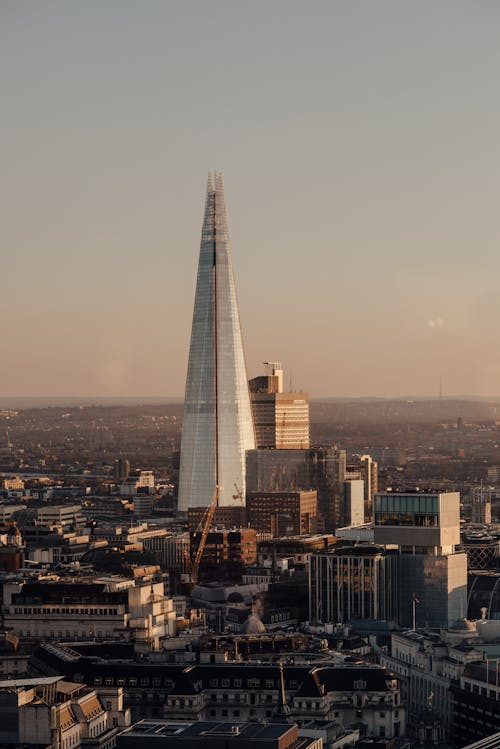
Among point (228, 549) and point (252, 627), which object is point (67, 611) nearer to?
point (252, 627)

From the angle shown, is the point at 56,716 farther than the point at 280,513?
No

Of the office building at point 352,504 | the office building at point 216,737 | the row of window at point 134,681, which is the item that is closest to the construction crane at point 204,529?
the office building at point 352,504

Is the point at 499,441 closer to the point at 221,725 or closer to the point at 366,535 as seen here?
the point at 366,535

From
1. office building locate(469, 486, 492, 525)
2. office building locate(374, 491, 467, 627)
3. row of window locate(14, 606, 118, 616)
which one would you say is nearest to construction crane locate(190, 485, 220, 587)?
office building locate(374, 491, 467, 627)

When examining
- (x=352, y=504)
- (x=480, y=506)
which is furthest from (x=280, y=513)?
(x=480, y=506)

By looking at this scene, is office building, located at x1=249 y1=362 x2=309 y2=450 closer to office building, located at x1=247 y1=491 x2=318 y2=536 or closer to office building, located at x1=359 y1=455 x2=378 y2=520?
office building, located at x1=359 y1=455 x2=378 y2=520

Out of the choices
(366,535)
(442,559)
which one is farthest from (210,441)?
(442,559)
